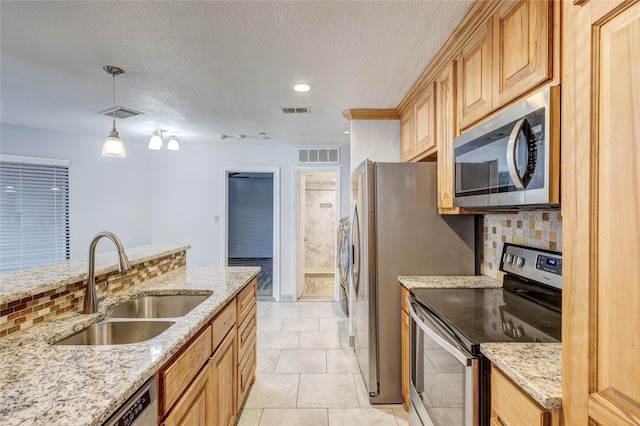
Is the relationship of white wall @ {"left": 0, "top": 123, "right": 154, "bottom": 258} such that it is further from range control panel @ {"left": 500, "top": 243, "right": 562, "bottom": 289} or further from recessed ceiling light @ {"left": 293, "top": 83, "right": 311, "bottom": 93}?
range control panel @ {"left": 500, "top": 243, "right": 562, "bottom": 289}

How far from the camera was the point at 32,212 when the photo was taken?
3.74 metres

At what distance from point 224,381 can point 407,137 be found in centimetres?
237

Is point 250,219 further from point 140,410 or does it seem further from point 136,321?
point 140,410

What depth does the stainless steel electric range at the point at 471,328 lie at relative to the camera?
1.18m

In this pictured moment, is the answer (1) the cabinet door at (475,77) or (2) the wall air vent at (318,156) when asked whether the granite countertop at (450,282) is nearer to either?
(1) the cabinet door at (475,77)

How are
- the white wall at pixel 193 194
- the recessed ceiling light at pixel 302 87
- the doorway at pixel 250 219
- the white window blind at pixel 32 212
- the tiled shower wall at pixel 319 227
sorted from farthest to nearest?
the doorway at pixel 250 219, the tiled shower wall at pixel 319 227, the white wall at pixel 193 194, the white window blind at pixel 32 212, the recessed ceiling light at pixel 302 87

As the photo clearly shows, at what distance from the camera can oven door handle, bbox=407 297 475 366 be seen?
1.20 m

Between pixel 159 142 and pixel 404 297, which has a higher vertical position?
pixel 159 142

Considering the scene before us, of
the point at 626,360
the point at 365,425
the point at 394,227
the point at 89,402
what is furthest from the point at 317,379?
the point at 626,360

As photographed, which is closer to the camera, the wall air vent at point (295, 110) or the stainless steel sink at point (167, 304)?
the stainless steel sink at point (167, 304)

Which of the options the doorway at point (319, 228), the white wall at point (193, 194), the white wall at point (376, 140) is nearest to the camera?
the white wall at point (376, 140)

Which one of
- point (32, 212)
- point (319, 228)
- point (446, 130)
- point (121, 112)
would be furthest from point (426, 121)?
point (319, 228)

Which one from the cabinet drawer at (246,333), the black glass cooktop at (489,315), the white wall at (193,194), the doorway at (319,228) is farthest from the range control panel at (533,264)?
the doorway at (319,228)

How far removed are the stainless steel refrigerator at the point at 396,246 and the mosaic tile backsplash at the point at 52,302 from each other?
157cm
